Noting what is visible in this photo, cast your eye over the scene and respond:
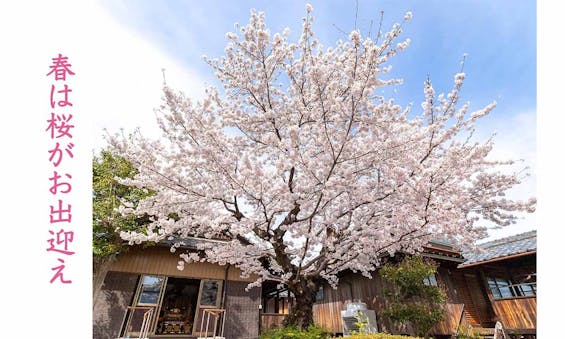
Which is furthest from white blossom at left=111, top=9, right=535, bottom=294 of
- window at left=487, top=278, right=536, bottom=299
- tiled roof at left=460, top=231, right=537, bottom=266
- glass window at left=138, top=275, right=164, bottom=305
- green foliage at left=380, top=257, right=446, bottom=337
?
window at left=487, top=278, right=536, bottom=299

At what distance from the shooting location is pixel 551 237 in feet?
9.22

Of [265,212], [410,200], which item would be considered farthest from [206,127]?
[410,200]

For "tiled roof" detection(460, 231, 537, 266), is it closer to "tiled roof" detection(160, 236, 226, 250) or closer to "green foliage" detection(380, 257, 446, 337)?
"green foliage" detection(380, 257, 446, 337)

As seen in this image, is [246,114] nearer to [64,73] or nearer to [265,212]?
[265,212]

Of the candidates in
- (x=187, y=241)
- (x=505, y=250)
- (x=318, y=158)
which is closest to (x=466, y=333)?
(x=505, y=250)

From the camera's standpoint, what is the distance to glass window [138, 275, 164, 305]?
349 inches

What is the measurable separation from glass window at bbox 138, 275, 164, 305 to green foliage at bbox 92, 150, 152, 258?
58.6 inches

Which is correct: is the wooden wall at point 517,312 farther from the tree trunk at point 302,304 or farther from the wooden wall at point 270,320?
the wooden wall at point 270,320

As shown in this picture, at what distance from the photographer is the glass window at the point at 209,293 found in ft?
31.8

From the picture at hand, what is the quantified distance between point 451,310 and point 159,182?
1037cm

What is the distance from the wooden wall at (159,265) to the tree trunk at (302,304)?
449 centimetres

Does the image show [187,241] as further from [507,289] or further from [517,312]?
[507,289]

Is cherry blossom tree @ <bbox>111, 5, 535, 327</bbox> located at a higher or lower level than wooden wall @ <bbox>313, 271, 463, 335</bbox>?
higher

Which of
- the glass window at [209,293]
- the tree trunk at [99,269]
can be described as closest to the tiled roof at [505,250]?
the glass window at [209,293]
